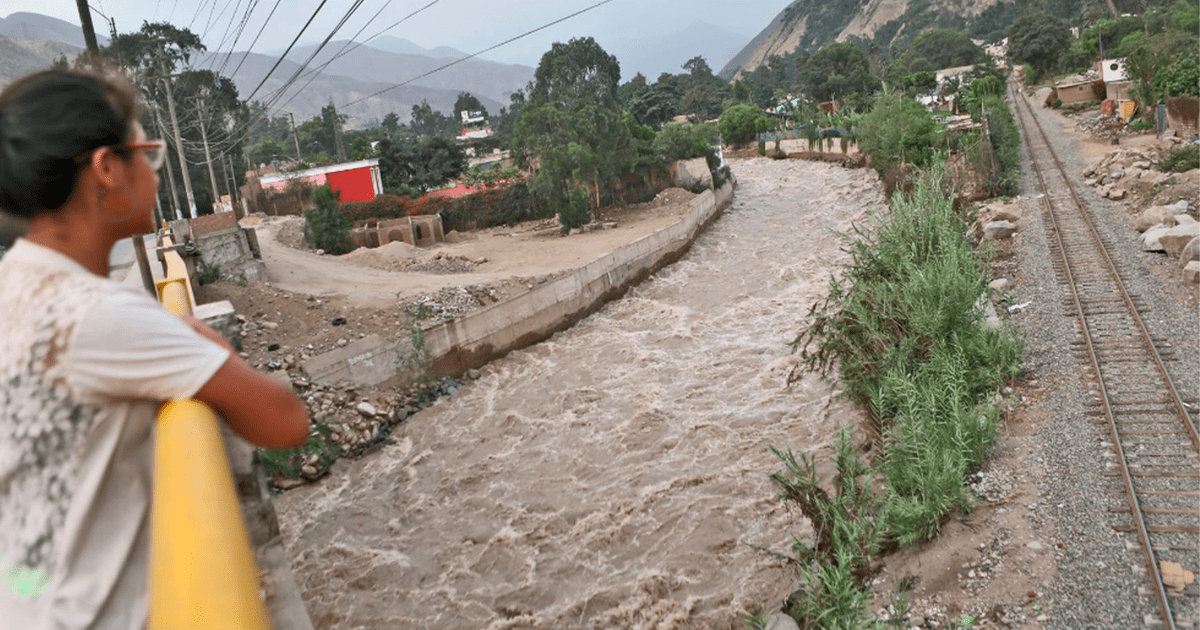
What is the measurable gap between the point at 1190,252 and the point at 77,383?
16.4 m

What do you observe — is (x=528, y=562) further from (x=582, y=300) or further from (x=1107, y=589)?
(x=582, y=300)

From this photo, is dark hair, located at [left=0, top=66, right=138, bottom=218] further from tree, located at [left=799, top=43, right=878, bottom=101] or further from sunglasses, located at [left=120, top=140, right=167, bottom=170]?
tree, located at [left=799, top=43, right=878, bottom=101]

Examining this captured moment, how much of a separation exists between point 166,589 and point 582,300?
2007 cm

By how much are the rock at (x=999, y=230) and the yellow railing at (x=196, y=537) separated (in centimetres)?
2102

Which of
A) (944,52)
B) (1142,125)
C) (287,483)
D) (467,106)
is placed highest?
(467,106)

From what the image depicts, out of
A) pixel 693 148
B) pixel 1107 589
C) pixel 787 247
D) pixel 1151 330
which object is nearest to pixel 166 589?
pixel 1107 589

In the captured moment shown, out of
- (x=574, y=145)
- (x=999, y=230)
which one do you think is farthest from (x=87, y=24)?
(x=574, y=145)

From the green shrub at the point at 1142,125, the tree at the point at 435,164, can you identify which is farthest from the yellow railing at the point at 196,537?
the tree at the point at 435,164

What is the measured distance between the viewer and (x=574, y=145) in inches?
1255

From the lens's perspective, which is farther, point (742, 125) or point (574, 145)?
point (742, 125)

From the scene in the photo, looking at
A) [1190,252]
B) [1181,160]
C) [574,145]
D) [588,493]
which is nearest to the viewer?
[588,493]

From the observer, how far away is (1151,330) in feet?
37.1

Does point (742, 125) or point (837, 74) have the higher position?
point (837, 74)

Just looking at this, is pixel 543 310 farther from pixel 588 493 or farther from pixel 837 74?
pixel 837 74
